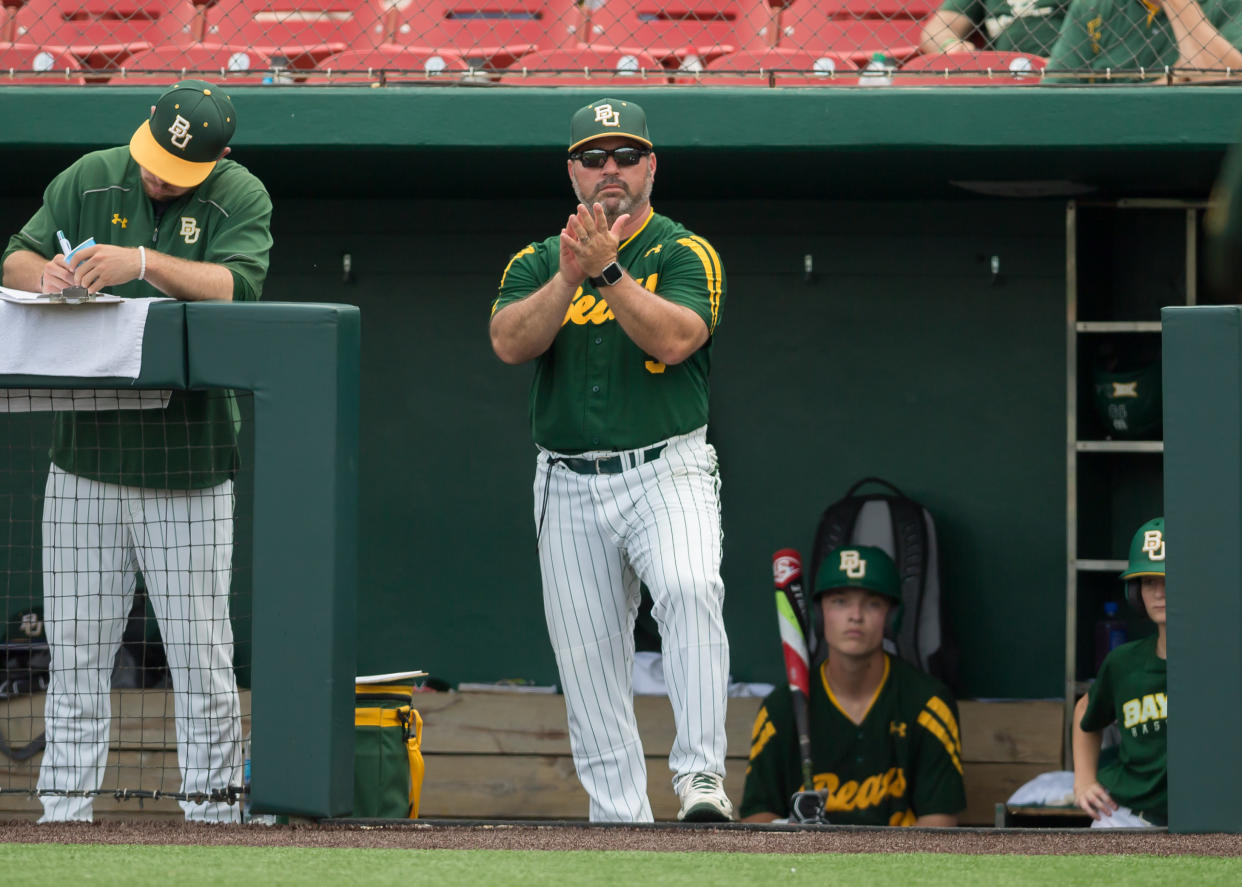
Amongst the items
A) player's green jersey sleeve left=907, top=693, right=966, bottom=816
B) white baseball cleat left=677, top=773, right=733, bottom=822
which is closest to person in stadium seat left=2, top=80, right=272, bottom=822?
white baseball cleat left=677, top=773, right=733, bottom=822

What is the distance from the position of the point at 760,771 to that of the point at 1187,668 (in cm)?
200

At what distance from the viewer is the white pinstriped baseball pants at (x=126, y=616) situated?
3.59 metres

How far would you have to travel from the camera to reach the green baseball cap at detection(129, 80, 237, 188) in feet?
12.3

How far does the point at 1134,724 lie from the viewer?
14.9ft

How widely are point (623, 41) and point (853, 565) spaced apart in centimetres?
212

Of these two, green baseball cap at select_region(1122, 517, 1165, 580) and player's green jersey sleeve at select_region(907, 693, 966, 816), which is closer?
green baseball cap at select_region(1122, 517, 1165, 580)

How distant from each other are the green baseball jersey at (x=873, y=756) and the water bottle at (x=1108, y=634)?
801 millimetres

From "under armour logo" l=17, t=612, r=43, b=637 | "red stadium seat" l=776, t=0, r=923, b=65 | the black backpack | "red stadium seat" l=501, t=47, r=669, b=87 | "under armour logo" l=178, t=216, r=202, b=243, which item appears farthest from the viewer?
"red stadium seat" l=776, t=0, r=923, b=65

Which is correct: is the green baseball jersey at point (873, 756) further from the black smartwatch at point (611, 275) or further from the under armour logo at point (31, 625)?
the under armour logo at point (31, 625)

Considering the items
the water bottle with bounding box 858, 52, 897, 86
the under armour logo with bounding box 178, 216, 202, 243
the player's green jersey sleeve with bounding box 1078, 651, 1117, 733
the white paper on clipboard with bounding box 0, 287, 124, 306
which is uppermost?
the water bottle with bounding box 858, 52, 897, 86

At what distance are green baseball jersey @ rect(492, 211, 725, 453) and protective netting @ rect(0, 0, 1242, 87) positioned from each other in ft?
5.10

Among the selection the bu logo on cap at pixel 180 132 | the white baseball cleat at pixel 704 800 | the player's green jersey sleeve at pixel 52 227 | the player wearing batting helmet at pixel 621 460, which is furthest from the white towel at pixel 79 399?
the white baseball cleat at pixel 704 800

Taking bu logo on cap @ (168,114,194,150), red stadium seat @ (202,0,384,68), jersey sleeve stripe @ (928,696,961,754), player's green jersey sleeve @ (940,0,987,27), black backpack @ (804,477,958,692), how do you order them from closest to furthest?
bu logo on cap @ (168,114,194,150)
jersey sleeve stripe @ (928,696,961,754)
player's green jersey sleeve @ (940,0,987,27)
black backpack @ (804,477,958,692)
red stadium seat @ (202,0,384,68)

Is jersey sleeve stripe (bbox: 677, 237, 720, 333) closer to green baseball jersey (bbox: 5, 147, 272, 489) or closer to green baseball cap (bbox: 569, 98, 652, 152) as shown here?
green baseball cap (bbox: 569, 98, 652, 152)
